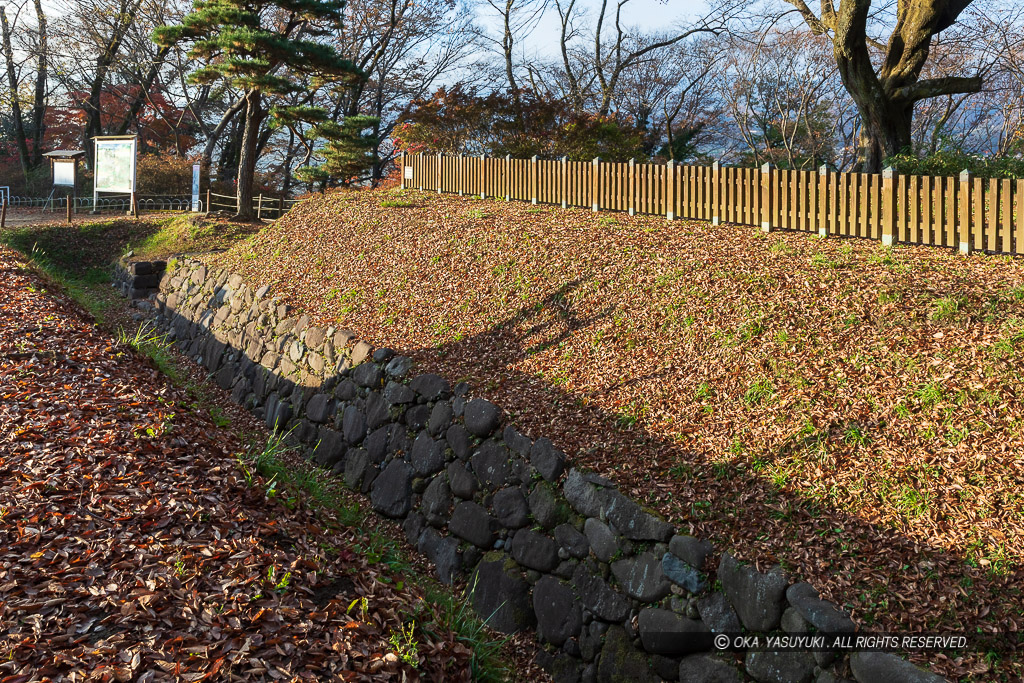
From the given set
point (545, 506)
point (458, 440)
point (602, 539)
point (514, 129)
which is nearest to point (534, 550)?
point (545, 506)

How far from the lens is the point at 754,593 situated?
16.5 ft

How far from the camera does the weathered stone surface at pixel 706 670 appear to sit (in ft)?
16.3

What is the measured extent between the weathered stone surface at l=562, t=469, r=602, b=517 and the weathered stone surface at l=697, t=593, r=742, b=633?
120 centimetres

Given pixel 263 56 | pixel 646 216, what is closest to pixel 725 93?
pixel 263 56

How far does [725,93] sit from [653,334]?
105 feet

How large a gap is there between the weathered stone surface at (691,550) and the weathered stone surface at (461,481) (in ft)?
8.27

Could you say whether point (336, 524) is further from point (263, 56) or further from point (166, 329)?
point (263, 56)

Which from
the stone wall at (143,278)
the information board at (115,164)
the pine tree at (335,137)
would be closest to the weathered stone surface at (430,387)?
the stone wall at (143,278)

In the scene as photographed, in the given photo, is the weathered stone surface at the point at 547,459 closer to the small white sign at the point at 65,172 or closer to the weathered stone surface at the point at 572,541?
the weathered stone surface at the point at 572,541

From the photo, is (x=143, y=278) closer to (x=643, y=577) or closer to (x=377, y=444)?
(x=377, y=444)

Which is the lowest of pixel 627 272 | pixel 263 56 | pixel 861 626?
pixel 861 626

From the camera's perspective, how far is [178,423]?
263 inches

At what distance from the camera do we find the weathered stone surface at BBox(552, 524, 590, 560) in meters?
6.26

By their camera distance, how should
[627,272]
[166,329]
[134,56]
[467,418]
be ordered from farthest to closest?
[134,56], [166,329], [627,272], [467,418]
